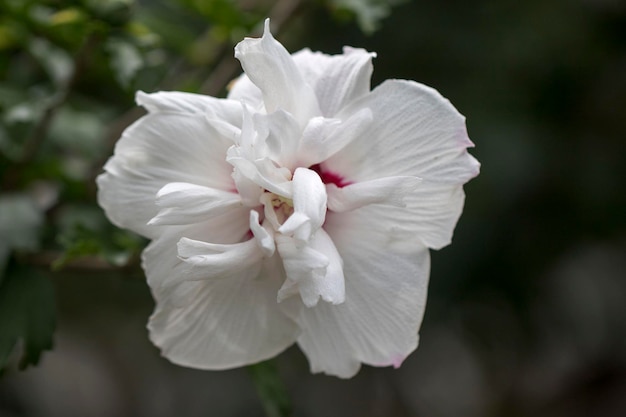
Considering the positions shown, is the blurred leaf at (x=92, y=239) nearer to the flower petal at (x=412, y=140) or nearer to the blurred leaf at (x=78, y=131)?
the blurred leaf at (x=78, y=131)

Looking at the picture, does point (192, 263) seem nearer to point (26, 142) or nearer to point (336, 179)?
point (336, 179)

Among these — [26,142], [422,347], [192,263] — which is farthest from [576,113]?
[192,263]

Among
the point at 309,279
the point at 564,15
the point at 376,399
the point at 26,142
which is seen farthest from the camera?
the point at 376,399

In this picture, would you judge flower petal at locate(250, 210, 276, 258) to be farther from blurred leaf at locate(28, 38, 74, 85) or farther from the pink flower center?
blurred leaf at locate(28, 38, 74, 85)

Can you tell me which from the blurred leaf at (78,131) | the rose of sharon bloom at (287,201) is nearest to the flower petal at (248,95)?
the rose of sharon bloom at (287,201)

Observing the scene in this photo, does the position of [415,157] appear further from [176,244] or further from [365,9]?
[365,9]
